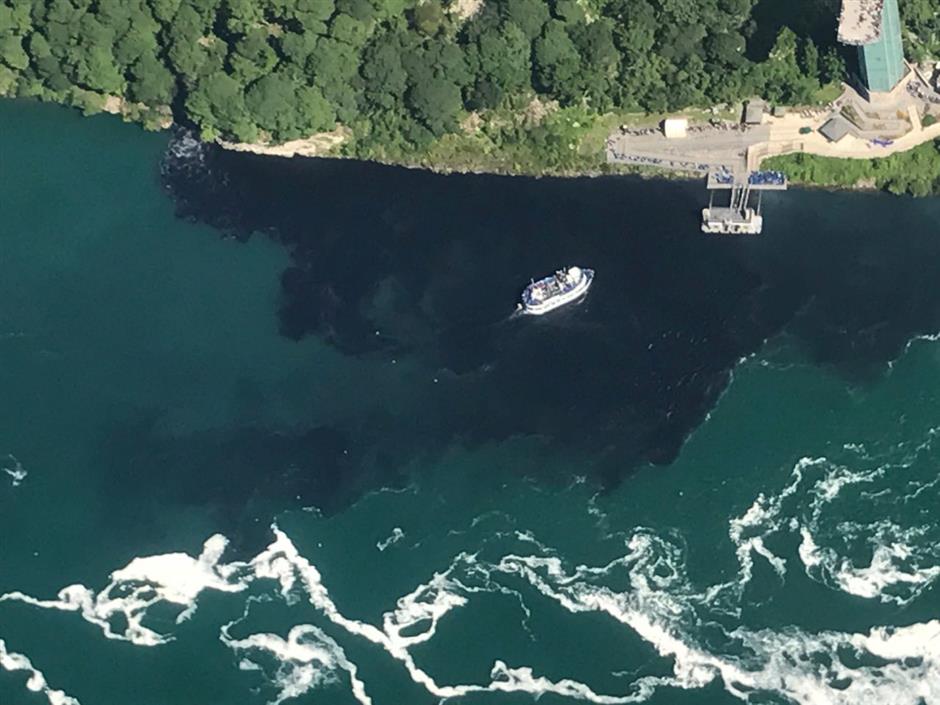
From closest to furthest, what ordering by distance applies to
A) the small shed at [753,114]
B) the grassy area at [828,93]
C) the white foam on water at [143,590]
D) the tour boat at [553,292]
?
the white foam on water at [143,590]
the tour boat at [553,292]
the small shed at [753,114]
the grassy area at [828,93]

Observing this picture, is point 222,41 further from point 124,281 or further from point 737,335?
point 737,335

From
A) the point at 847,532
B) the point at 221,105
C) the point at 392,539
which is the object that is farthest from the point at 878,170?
the point at 221,105

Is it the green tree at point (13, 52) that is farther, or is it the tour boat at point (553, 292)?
the green tree at point (13, 52)

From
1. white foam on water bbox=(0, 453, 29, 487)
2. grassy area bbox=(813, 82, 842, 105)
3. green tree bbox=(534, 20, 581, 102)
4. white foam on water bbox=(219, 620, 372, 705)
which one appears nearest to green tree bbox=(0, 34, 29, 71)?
white foam on water bbox=(0, 453, 29, 487)

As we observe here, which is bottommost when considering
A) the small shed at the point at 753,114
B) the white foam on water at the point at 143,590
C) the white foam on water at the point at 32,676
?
the white foam on water at the point at 32,676

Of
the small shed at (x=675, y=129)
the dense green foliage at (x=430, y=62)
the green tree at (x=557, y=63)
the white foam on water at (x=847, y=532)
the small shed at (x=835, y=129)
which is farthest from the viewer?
the dense green foliage at (x=430, y=62)

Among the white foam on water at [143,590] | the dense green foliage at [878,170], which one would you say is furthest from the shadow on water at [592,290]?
the white foam on water at [143,590]

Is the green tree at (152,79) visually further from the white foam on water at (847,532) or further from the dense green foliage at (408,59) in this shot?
the white foam on water at (847,532)

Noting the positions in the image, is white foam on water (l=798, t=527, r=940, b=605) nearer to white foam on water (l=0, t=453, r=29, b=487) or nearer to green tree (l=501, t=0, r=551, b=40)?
green tree (l=501, t=0, r=551, b=40)
